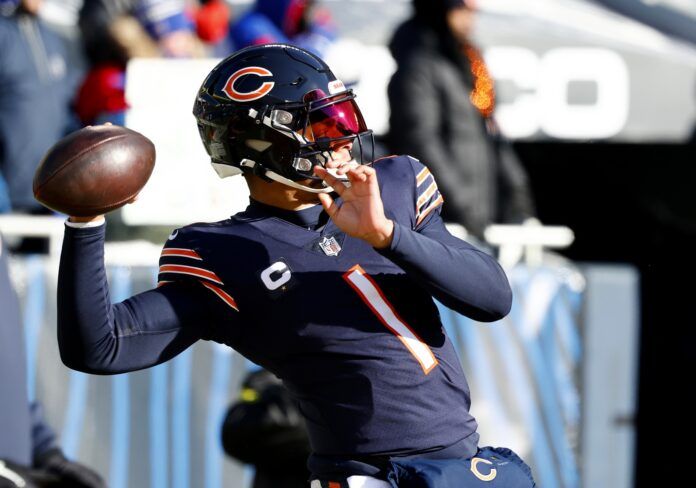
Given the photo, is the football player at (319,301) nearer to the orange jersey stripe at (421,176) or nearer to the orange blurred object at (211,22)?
the orange jersey stripe at (421,176)

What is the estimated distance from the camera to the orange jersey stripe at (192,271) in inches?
116

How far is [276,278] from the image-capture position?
9.58 feet

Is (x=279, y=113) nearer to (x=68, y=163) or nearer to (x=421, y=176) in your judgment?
(x=421, y=176)

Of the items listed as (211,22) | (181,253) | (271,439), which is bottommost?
(271,439)

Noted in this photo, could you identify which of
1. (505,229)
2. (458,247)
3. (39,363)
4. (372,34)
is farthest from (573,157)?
(458,247)

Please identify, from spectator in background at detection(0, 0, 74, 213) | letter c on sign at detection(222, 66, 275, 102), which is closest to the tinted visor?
letter c on sign at detection(222, 66, 275, 102)

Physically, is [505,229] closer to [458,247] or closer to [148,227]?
[148,227]

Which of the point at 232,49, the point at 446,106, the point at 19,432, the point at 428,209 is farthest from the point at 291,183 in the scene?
the point at 232,49

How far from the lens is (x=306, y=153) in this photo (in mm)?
2963

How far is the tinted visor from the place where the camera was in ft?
9.75

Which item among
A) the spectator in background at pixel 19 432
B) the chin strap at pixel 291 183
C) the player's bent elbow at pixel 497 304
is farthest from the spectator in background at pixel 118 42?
the player's bent elbow at pixel 497 304

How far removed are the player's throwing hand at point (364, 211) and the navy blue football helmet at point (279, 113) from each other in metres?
0.24

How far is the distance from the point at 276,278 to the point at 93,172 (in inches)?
18.2

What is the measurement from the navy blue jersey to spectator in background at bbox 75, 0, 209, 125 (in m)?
3.38
